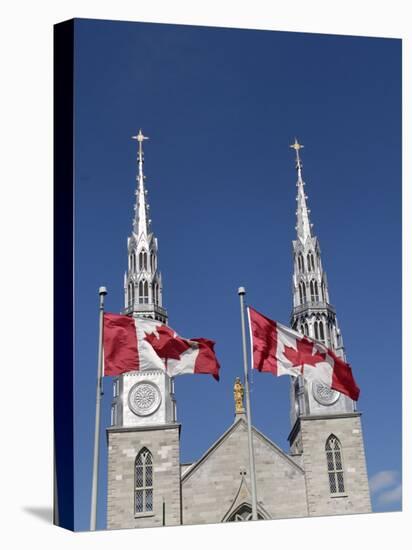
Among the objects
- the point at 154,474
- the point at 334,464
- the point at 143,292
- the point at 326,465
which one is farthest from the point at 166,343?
the point at 334,464

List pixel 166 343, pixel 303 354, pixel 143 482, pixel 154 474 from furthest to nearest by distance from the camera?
pixel 154 474 → pixel 143 482 → pixel 303 354 → pixel 166 343

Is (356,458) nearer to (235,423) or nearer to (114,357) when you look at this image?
(235,423)

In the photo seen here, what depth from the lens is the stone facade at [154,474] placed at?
29.8 m

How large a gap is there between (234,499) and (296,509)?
2627 mm

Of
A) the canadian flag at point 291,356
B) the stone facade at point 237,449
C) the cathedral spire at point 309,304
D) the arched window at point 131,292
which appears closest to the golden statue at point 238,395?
the stone facade at point 237,449

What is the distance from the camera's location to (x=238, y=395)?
34.6 m

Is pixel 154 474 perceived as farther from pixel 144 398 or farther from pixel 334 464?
pixel 334 464

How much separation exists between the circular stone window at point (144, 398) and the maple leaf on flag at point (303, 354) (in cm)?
1086

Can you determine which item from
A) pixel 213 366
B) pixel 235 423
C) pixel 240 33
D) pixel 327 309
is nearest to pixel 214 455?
pixel 235 423

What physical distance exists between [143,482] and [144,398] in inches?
124

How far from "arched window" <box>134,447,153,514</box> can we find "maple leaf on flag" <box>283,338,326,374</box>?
10.2 metres

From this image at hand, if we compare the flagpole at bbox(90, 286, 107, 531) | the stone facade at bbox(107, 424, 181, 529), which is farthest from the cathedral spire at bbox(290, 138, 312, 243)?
the flagpole at bbox(90, 286, 107, 531)

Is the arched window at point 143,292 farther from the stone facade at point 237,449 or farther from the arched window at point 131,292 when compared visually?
the arched window at point 131,292

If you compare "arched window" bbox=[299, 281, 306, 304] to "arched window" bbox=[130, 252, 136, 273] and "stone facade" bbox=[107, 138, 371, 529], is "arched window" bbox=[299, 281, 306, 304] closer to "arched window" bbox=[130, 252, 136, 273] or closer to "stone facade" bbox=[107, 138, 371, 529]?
"stone facade" bbox=[107, 138, 371, 529]
